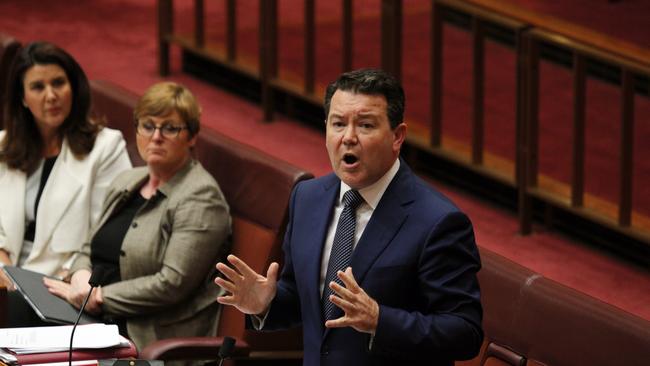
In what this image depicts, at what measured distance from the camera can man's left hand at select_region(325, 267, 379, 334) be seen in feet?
7.21

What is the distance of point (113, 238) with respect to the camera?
139 inches

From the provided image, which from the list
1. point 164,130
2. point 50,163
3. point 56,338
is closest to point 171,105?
point 164,130

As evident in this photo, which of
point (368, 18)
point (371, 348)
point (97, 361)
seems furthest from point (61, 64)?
point (368, 18)

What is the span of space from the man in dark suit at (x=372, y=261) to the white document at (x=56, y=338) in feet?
1.75

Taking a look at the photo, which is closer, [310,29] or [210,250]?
[210,250]

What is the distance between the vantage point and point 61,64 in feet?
12.3

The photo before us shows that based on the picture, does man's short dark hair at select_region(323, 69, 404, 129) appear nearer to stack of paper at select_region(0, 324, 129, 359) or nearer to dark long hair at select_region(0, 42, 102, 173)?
stack of paper at select_region(0, 324, 129, 359)

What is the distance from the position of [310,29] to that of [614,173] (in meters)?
1.25

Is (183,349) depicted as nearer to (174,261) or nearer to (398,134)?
(174,261)

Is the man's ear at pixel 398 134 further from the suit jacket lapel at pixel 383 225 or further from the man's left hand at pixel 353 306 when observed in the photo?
the man's left hand at pixel 353 306

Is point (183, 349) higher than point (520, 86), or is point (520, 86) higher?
point (520, 86)

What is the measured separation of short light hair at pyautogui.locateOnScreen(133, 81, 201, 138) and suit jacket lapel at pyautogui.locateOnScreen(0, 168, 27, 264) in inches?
18.8

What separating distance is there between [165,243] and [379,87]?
3.92ft

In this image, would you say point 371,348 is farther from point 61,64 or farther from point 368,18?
point 368,18
